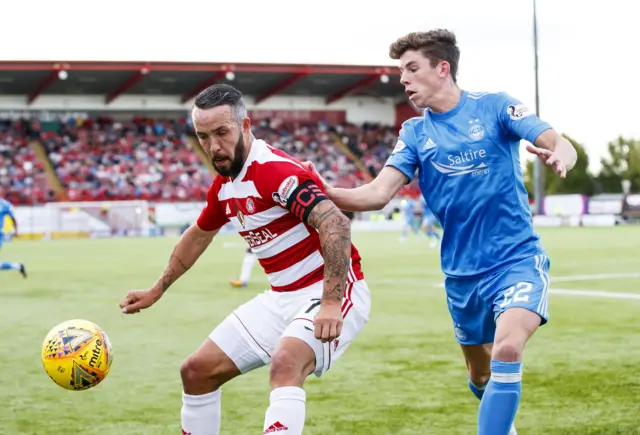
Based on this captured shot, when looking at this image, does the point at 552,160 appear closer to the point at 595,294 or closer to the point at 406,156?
the point at 406,156

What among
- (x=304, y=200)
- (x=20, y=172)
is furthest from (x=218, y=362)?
(x=20, y=172)

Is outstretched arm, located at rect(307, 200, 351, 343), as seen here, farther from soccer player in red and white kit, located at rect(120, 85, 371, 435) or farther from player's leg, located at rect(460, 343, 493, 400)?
player's leg, located at rect(460, 343, 493, 400)

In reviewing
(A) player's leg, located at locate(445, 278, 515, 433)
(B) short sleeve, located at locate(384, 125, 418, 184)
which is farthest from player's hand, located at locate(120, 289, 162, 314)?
(A) player's leg, located at locate(445, 278, 515, 433)

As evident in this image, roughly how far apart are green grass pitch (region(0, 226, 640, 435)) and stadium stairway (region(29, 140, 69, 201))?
110ft

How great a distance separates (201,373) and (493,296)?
1.58m

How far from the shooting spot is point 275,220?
4461 millimetres

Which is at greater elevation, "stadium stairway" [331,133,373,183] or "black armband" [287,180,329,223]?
"black armband" [287,180,329,223]

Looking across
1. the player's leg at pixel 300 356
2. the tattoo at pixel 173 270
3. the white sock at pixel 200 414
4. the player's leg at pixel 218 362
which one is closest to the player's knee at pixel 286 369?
the player's leg at pixel 300 356

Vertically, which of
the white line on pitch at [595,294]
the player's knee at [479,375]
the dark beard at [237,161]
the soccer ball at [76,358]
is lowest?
the white line on pitch at [595,294]

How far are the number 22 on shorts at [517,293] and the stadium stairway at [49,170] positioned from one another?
151 feet

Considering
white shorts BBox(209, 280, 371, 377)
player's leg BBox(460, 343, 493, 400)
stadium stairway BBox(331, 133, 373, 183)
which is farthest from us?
stadium stairway BBox(331, 133, 373, 183)

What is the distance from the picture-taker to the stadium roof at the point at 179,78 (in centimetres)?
5228

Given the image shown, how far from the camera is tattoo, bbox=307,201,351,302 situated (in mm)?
4055

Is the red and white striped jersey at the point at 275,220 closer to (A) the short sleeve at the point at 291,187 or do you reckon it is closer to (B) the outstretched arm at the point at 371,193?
(A) the short sleeve at the point at 291,187
